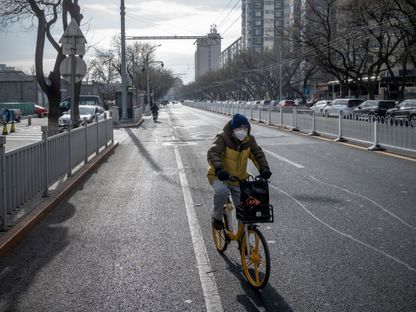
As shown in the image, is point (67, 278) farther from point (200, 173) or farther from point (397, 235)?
point (200, 173)

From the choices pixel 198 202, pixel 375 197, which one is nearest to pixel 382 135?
pixel 375 197

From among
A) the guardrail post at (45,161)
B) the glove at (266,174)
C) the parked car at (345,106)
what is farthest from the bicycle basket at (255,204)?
the parked car at (345,106)

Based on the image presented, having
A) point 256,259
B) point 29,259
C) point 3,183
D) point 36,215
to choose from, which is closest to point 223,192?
point 256,259

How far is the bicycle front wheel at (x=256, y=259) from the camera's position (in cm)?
493

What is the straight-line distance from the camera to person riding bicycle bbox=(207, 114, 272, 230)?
17.8 ft

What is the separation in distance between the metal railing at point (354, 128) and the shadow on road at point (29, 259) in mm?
10551

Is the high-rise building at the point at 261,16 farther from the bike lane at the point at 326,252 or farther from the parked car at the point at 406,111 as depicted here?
the bike lane at the point at 326,252

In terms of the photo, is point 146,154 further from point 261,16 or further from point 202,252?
point 261,16

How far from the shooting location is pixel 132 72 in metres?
80.2

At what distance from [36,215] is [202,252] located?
2746mm

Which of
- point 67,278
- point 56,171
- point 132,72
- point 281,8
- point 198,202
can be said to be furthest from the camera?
point 281,8

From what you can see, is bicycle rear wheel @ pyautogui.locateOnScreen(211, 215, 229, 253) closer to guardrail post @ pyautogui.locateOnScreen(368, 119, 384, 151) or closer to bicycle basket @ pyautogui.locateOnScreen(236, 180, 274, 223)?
bicycle basket @ pyautogui.locateOnScreen(236, 180, 274, 223)

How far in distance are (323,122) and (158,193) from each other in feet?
46.7

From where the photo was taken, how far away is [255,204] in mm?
5027
